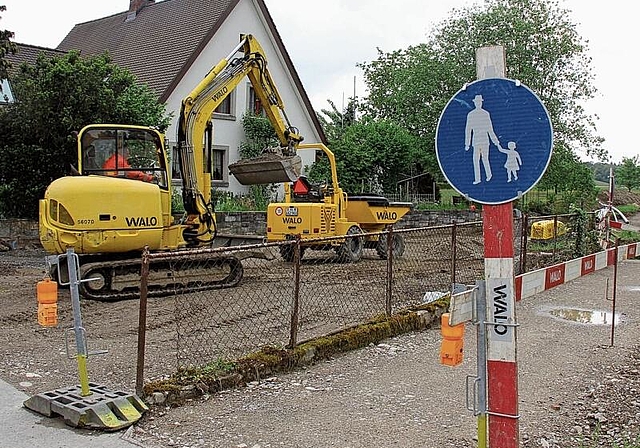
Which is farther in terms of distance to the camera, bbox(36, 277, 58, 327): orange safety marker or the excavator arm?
the excavator arm

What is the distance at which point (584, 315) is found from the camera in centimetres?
1014

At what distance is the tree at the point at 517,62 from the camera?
31.2 m

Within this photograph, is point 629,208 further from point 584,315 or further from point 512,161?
point 512,161

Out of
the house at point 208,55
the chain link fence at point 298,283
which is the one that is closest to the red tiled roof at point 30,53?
the house at point 208,55

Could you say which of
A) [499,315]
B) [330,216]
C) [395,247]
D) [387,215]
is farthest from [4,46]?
[499,315]

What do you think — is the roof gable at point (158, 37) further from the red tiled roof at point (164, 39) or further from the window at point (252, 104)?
the window at point (252, 104)

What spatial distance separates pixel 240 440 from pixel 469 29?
99.2ft

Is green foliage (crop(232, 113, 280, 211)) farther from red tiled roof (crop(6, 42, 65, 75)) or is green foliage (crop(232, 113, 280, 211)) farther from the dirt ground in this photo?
the dirt ground

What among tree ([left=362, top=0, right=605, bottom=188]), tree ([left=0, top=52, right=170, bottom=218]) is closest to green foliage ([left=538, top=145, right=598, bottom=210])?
tree ([left=362, top=0, right=605, bottom=188])

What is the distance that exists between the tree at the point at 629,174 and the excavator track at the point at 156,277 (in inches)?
1979

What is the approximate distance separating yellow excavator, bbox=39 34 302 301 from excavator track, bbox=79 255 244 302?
0.05 feet

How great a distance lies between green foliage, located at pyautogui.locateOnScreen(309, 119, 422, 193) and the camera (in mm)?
28625

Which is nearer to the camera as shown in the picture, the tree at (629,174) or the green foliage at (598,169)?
the green foliage at (598,169)

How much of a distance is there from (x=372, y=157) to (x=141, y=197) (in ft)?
61.4
